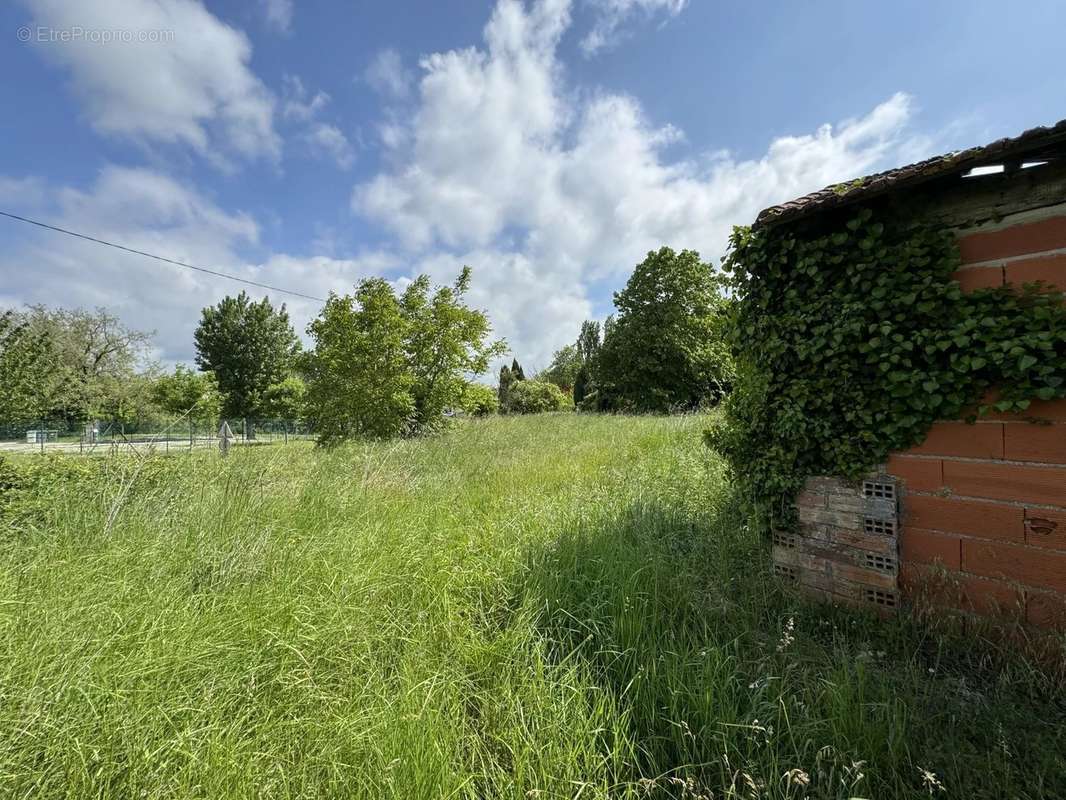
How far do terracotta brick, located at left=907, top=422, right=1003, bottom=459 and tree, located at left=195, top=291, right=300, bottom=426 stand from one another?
4177 cm

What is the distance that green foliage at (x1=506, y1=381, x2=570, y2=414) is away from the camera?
80.3ft

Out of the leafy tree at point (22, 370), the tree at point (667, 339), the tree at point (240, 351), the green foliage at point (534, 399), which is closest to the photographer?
the leafy tree at point (22, 370)

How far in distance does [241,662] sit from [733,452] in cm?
330

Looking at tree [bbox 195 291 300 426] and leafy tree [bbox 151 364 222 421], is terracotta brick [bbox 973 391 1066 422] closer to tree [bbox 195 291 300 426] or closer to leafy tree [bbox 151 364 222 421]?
leafy tree [bbox 151 364 222 421]

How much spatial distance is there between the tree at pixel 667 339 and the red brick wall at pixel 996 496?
16.9m

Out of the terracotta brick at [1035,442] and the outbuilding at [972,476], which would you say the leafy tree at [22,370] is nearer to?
the outbuilding at [972,476]

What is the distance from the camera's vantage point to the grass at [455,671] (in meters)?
1.41

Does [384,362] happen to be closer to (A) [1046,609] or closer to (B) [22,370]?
(A) [1046,609]

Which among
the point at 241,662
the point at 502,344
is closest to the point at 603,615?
the point at 241,662

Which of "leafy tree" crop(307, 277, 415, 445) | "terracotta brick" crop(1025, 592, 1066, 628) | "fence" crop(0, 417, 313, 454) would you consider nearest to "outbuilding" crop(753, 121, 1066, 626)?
"terracotta brick" crop(1025, 592, 1066, 628)

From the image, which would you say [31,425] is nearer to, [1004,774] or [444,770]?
[444,770]

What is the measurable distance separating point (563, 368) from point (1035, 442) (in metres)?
41.0

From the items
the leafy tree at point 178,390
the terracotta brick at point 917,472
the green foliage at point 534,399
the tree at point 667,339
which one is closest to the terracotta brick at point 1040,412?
the terracotta brick at point 917,472

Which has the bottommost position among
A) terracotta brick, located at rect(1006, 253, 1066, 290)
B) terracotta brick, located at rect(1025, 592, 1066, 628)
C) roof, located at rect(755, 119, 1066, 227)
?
terracotta brick, located at rect(1025, 592, 1066, 628)
